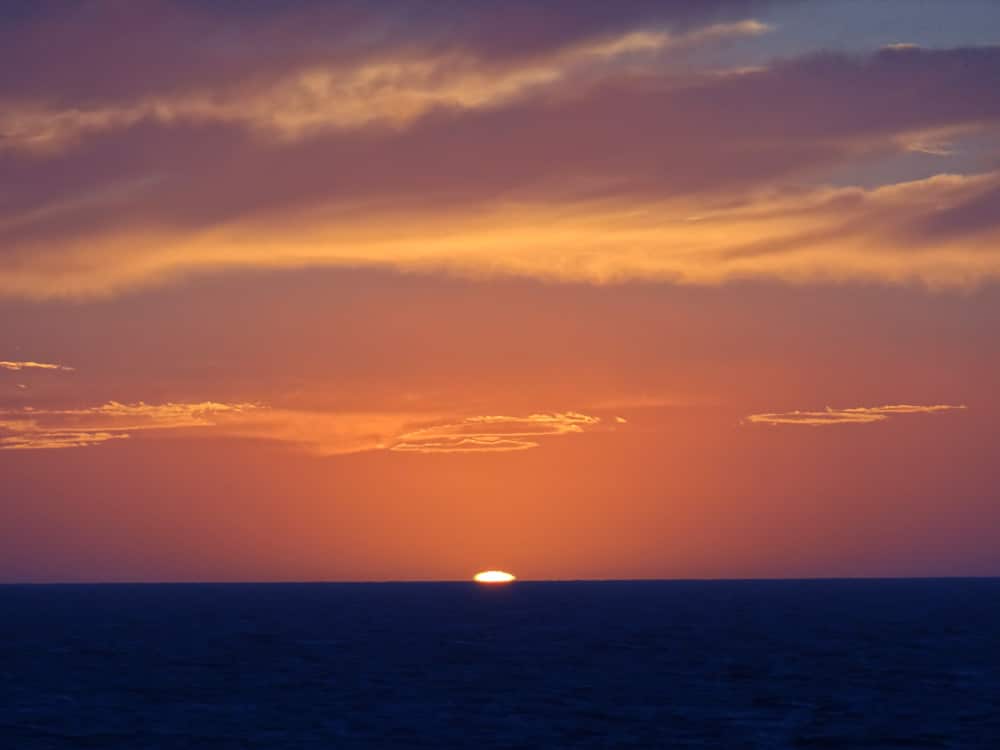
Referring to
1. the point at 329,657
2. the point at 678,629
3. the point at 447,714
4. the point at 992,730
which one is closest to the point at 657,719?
the point at 447,714

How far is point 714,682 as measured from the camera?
82.0 metres

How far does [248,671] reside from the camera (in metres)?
91.9

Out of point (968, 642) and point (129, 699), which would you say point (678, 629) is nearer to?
point (968, 642)

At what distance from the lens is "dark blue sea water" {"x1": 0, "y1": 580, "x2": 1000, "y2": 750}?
60.9 metres

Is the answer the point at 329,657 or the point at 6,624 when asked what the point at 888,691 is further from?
the point at 6,624

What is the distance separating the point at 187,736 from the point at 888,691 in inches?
1570

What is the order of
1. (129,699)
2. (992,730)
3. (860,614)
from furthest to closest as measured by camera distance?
(860,614)
(129,699)
(992,730)

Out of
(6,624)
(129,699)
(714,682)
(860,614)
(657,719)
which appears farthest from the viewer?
(860,614)

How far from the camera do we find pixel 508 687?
79812 mm

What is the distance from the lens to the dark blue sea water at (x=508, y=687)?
200ft

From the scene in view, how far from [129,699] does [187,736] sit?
16.0 m

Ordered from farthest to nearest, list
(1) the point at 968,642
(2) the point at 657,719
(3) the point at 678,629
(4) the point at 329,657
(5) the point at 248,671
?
(3) the point at 678,629
(1) the point at 968,642
(4) the point at 329,657
(5) the point at 248,671
(2) the point at 657,719

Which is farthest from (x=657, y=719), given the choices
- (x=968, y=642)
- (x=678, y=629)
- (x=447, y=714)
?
(x=678, y=629)

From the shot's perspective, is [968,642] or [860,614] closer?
[968,642]
